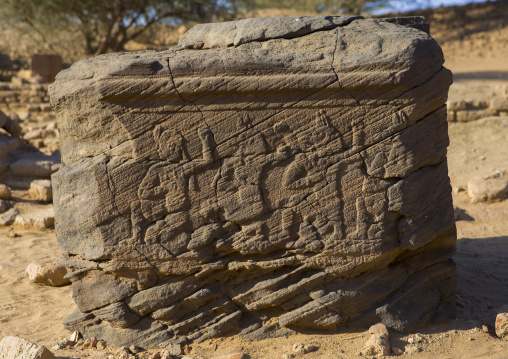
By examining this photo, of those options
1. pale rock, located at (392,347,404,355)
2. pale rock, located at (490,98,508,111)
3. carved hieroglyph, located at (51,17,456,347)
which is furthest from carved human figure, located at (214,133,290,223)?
pale rock, located at (490,98,508,111)

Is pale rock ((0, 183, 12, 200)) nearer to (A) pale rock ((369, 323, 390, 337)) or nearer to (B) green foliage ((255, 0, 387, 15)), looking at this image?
(A) pale rock ((369, 323, 390, 337))

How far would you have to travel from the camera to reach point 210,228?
3031 millimetres

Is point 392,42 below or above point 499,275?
above

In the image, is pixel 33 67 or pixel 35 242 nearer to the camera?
pixel 35 242

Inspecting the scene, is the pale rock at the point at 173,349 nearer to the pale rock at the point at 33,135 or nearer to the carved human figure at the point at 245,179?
the carved human figure at the point at 245,179

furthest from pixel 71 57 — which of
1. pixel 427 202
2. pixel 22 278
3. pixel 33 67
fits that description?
pixel 427 202

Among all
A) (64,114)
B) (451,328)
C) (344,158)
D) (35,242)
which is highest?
(64,114)

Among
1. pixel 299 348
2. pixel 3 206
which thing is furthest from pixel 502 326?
pixel 3 206

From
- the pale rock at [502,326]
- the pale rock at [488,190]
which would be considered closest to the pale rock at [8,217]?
the pale rock at [502,326]

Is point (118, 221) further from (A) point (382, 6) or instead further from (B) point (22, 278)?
(A) point (382, 6)

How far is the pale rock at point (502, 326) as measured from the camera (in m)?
3.16

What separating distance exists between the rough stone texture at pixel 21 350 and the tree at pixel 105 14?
10.5 m

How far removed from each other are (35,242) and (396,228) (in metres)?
3.57

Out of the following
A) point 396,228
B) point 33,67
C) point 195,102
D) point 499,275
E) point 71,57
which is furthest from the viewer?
point 71,57
